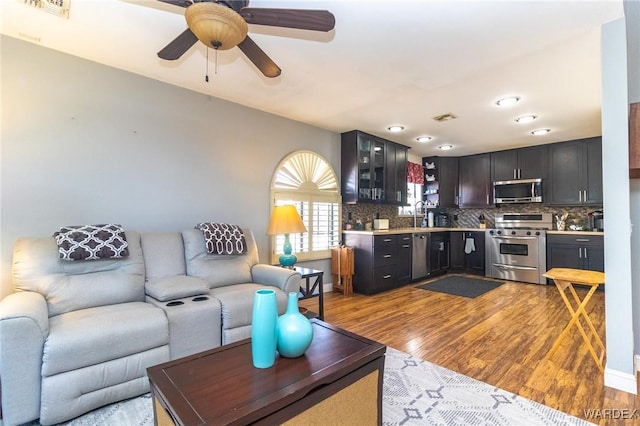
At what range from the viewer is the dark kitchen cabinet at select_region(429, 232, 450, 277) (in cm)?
557

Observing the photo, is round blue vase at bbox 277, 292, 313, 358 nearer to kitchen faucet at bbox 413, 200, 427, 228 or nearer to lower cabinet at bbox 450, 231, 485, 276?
kitchen faucet at bbox 413, 200, 427, 228

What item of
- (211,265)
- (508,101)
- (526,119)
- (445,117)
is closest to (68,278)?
(211,265)

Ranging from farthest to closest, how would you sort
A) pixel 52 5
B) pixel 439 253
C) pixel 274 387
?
1. pixel 439 253
2. pixel 52 5
3. pixel 274 387

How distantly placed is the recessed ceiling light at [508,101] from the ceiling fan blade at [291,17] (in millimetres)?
2611

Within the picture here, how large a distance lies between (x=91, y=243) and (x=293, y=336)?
174 centimetres

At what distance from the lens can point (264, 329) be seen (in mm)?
1309

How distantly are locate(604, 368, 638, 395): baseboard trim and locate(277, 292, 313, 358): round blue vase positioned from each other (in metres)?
2.05

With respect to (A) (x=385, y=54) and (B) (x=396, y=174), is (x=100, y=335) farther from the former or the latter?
(B) (x=396, y=174)

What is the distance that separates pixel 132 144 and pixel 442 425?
3177 millimetres

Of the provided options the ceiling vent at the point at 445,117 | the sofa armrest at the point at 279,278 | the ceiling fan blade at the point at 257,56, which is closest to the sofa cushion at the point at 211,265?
the sofa armrest at the point at 279,278

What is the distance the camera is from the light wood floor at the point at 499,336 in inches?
75.9

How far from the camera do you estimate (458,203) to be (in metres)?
6.29

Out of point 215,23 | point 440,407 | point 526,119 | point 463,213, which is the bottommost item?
point 440,407

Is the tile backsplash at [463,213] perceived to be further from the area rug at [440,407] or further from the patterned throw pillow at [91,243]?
the patterned throw pillow at [91,243]
